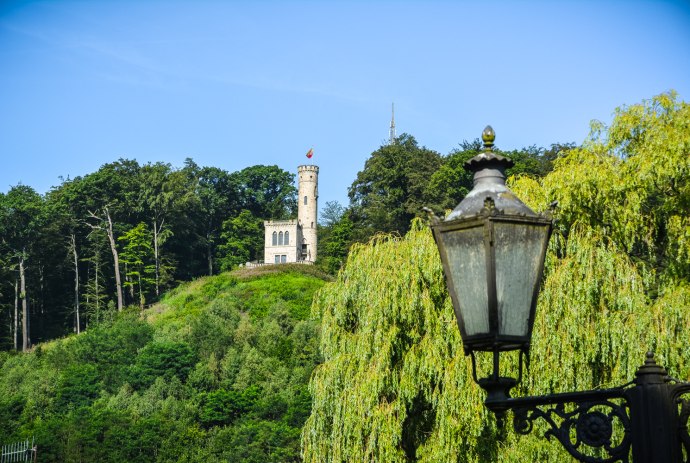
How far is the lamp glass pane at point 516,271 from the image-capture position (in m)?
4.56

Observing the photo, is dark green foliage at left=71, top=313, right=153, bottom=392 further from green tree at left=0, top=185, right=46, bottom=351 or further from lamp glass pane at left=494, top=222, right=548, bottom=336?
lamp glass pane at left=494, top=222, right=548, bottom=336

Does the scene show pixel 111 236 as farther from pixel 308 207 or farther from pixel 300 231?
pixel 308 207

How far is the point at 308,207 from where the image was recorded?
86.9 m

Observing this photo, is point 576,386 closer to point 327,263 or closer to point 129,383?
point 129,383

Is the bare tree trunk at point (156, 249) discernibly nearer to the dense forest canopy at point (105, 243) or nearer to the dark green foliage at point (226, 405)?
the dense forest canopy at point (105, 243)

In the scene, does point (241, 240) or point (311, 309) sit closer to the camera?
point (311, 309)

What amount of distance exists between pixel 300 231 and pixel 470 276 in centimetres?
7988

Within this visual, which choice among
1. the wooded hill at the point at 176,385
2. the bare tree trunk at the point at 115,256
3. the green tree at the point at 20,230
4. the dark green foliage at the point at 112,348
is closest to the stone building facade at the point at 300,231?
the bare tree trunk at the point at 115,256

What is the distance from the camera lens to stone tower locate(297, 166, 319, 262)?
278ft

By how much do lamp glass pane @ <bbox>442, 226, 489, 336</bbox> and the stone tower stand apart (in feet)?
257

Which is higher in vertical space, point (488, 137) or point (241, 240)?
point (241, 240)

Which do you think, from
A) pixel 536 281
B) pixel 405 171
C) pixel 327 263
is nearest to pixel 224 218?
pixel 327 263

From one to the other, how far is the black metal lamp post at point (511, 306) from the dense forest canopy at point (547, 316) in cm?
965

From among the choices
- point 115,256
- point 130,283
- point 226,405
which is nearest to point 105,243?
point 115,256
